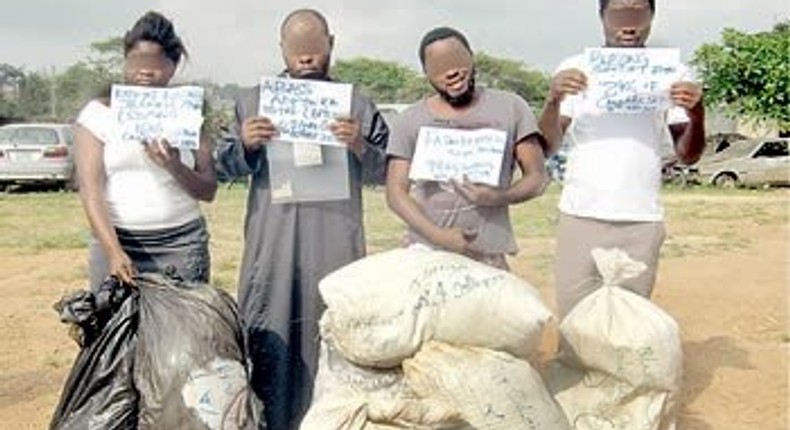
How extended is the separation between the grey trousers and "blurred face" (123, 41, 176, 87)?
1385mm

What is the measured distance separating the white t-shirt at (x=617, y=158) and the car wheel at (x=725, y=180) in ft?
62.1

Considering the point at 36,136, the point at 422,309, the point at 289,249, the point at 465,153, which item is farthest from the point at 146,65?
the point at 36,136

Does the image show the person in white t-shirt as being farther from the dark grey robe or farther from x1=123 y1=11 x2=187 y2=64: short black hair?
x1=123 y1=11 x2=187 y2=64: short black hair

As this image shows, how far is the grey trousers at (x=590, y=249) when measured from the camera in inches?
140

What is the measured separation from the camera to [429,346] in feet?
9.12

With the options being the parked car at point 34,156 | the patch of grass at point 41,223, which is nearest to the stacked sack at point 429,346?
the patch of grass at point 41,223

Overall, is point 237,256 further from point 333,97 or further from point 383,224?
point 333,97

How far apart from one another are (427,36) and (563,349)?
104 centimetres

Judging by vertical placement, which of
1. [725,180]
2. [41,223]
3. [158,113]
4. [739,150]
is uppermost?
[158,113]

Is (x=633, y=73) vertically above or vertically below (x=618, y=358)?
above

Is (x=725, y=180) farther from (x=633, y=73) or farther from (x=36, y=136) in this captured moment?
(x=633, y=73)

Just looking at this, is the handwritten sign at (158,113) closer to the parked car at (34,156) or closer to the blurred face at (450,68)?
the blurred face at (450,68)

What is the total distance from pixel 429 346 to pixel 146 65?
127cm

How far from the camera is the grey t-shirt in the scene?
127 inches
